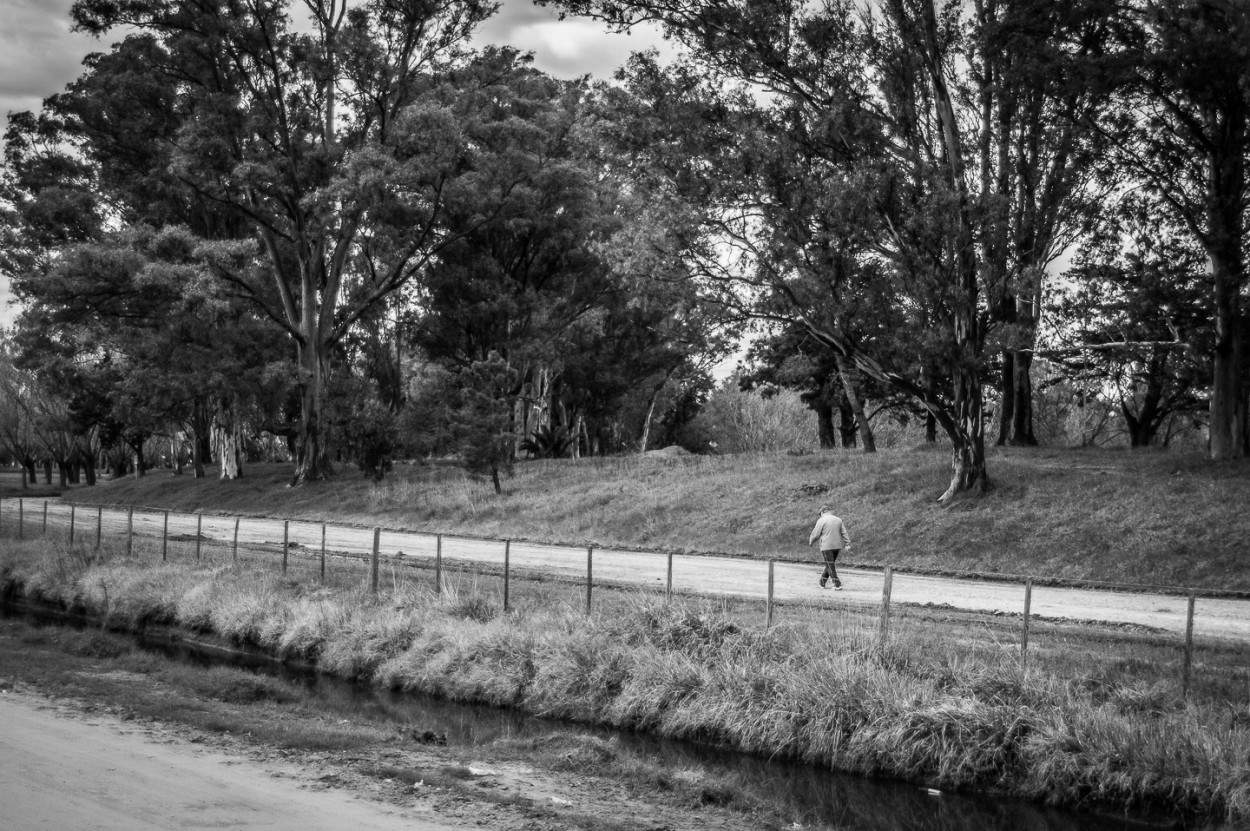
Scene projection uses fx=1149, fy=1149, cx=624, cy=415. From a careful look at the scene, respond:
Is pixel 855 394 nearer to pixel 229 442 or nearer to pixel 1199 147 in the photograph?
pixel 1199 147

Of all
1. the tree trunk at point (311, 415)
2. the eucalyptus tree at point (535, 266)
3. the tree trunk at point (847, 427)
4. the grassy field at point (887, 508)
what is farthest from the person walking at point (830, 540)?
the tree trunk at point (847, 427)

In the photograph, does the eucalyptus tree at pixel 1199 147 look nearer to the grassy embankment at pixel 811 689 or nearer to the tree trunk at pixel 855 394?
the tree trunk at pixel 855 394

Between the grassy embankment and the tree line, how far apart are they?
12.2m

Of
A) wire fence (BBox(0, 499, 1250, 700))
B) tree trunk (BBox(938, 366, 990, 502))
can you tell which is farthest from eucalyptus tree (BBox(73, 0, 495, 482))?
tree trunk (BBox(938, 366, 990, 502))

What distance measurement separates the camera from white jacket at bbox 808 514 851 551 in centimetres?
2130

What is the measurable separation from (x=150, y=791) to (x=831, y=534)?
13.5 meters

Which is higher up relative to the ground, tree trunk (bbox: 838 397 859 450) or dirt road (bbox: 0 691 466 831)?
tree trunk (bbox: 838 397 859 450)

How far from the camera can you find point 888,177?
25.2m

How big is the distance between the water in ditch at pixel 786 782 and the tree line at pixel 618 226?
47.4 feet

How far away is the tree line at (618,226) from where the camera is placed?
87.6 ft

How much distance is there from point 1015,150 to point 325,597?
21.1 m

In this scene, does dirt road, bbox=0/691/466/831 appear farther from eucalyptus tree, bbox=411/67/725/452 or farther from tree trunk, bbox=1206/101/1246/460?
eucalyptus tree, bbox=411/67/725/452

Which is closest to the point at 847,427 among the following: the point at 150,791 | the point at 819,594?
the point at 819,594

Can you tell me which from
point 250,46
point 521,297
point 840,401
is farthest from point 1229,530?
point 250,46
